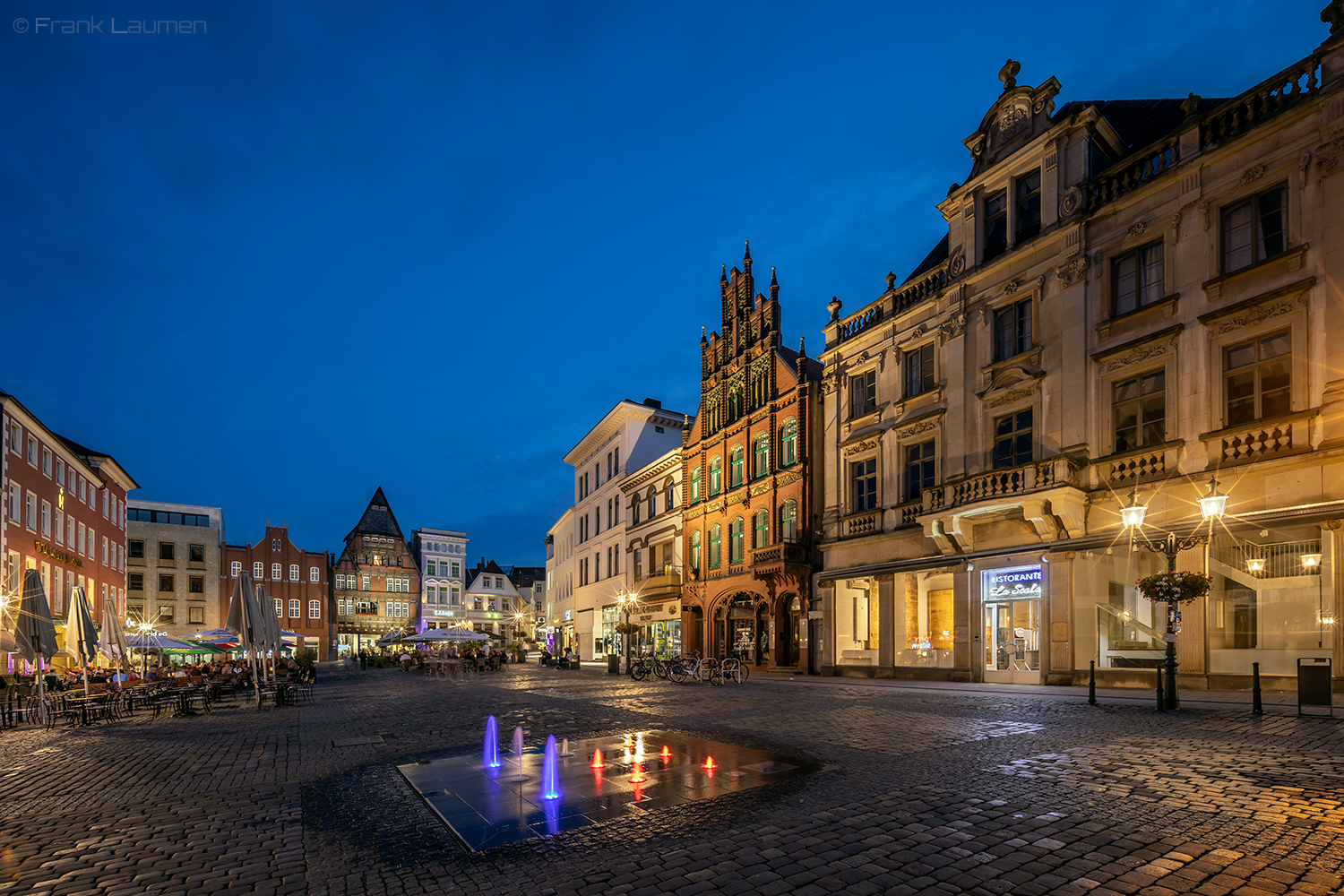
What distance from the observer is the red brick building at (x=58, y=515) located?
3403cm

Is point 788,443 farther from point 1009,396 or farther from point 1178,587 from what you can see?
point 1178,587

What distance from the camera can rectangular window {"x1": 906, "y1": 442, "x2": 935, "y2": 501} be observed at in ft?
87.6

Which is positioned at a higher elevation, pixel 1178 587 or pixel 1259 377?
pixel 1259 377

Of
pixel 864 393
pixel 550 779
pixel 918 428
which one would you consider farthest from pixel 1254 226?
pixel 550 779

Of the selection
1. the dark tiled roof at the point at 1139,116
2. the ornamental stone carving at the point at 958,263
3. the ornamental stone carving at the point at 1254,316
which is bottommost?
the ornamental stone carving at the point at 1254,316

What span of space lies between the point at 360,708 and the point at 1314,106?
26.8m

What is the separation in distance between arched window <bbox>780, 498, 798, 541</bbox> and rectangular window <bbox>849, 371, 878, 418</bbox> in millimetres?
5277

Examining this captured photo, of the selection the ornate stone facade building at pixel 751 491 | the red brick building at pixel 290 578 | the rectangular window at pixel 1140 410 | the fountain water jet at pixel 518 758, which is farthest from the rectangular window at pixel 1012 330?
the red brick building at pixel 290 578

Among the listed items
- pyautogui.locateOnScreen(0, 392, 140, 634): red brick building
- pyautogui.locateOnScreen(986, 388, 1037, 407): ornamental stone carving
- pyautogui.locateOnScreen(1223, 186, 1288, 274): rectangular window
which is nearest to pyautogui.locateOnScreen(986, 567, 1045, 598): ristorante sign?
pyautogui.locateOnScreen(986, 388, 1037, 407): ornamental stone carving

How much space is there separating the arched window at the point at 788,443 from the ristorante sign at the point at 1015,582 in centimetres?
1153

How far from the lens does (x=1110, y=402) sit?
20656mm

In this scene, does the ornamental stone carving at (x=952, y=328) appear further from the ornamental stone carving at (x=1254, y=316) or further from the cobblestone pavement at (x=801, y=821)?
the cobblestone pavement at (x=801, y=821)

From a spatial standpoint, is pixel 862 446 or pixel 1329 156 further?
pixel 862 446

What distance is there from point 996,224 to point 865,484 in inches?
415
